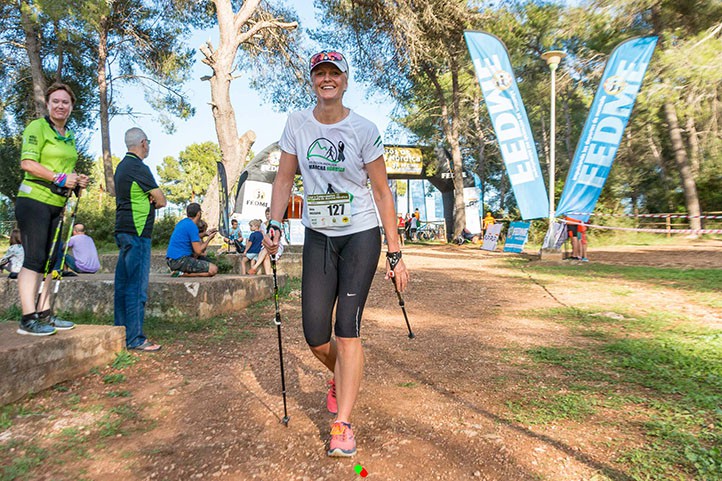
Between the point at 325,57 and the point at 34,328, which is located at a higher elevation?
the point at 325,57

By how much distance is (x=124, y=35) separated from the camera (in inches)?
675

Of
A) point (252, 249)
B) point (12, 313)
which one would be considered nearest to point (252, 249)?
point (252, 249)

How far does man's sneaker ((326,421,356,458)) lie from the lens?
2389 mm

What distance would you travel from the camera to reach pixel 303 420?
288 centimetres

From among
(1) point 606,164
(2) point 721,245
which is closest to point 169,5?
(1) point 606,164

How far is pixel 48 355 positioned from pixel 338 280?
6.77 ft

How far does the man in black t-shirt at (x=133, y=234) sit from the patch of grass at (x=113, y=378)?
578 millimetres

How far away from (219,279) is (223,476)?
3778mm

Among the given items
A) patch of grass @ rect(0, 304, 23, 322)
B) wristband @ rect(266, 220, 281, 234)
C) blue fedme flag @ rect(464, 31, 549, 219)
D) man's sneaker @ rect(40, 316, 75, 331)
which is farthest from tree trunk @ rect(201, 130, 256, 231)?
wristband @ rect(266, 220, 281, 234)

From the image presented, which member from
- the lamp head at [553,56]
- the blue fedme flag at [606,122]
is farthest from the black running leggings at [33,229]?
the lamp head at [553,56]

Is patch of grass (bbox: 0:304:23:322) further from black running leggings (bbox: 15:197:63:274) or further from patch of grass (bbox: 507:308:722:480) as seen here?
patch of grass (bbox: 507:308:722:480)

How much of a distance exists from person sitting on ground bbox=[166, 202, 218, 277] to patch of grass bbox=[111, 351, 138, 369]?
82.6 inches

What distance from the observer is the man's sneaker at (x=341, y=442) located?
2.39m

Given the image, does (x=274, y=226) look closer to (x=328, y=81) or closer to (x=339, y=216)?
(x=339, y=216)
